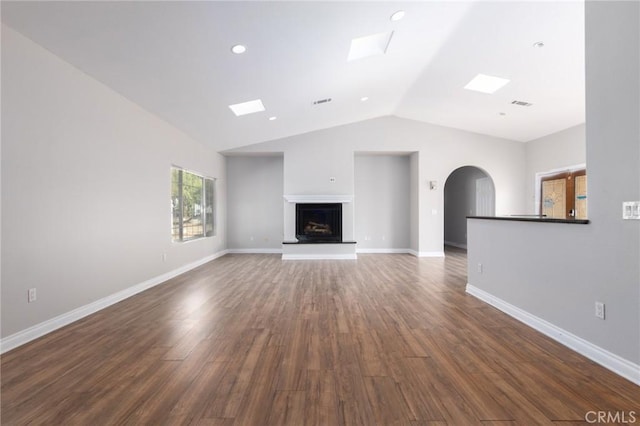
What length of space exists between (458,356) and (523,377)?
401 millimetres

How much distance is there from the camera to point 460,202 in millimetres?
8680

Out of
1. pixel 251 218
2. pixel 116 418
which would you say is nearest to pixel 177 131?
pixel 251 218

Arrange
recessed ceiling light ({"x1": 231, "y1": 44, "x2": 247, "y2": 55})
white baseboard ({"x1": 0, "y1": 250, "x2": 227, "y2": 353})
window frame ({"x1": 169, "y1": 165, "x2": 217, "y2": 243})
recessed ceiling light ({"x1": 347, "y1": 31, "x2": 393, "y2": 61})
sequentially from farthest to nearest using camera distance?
window frame ({"x1": 169, "y1": 165, "x2": 217, "y2": 243})
recessed ceiling light ({"x1": 347, "y1": 31, "x2": 393, "y2": 61})
recessed ceiling light ({"x1": 231, "y1": 44, "x2": 247, "y2": 55})
white baseboard ({"x1": 0, "y1": 250, "x2": 227, "y2": 353})

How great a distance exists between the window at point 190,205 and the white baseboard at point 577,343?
16.7 ft

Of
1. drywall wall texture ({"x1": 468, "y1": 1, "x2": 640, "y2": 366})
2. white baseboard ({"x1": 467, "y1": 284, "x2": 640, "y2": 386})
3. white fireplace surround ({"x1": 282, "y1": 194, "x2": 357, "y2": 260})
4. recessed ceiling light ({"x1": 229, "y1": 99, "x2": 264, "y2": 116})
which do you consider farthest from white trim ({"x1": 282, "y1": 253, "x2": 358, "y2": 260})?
drywall wall texture ({"x1": 468, "y1": 1, "x2": 640, "y2": 366})

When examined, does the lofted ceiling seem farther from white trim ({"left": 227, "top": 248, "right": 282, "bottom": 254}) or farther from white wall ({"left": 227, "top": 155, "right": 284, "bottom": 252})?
white trim ({"left": 227, "top": 248, "right": 282, "bottom": 254})

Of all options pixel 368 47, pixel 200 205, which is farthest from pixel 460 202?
pixel 200 205

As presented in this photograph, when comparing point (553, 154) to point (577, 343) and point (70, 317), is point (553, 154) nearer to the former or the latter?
point (577, 343)

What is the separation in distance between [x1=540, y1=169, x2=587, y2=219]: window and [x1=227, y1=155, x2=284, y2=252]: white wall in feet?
20.5

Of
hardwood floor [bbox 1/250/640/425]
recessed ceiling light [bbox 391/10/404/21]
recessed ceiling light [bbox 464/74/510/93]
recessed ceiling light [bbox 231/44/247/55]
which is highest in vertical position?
recessed ceiling light [bbox 464/74/510/93]

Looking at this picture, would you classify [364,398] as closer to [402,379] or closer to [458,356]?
[402,379]

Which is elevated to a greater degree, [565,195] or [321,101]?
[321,101]

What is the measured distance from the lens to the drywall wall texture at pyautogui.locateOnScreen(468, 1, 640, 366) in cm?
183

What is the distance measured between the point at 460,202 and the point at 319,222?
15.7ft
